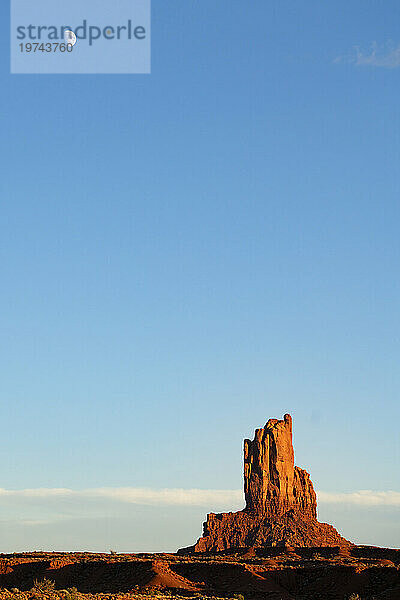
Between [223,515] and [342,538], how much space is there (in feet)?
77.7

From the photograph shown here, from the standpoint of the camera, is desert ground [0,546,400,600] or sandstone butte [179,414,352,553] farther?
sandstone butte [179,414,352,553]

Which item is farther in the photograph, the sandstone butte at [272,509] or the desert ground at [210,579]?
the sandstone butte at [272,509]

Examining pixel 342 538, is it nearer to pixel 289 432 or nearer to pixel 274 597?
pixel 289 432

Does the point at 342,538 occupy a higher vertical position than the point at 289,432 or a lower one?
lower

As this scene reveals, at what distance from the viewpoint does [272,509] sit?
6599 inches

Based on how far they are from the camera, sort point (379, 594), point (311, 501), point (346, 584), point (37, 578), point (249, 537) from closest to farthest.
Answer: point (379, 594), point (346, 584), point (37, 578), point (249, 537), point (311, 501)

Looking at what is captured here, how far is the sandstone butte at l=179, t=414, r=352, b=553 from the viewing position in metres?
157

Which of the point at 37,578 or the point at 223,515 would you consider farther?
the point at 223,515

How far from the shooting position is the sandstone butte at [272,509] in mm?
157250

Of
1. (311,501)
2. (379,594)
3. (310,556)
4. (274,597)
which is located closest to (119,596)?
(274,597)

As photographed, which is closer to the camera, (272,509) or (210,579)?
(210,579)

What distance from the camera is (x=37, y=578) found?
7794 centimetres

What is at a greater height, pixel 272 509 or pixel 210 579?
pixel 210 579

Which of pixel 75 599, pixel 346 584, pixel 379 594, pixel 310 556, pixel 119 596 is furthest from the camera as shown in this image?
pixel 310 556
